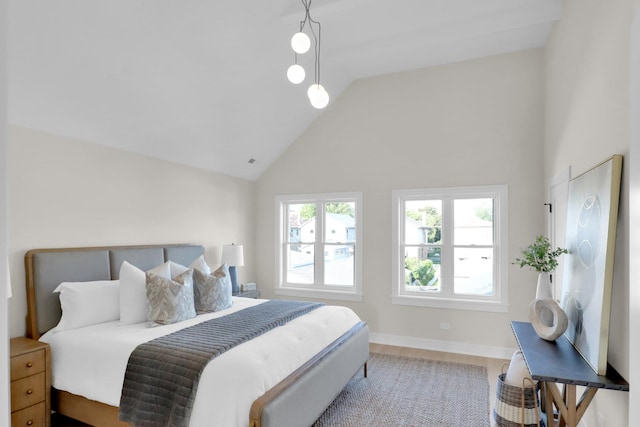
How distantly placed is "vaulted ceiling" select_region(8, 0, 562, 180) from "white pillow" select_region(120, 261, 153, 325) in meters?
1.38

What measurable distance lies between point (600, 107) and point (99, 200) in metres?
4.07

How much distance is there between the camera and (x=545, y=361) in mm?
2029

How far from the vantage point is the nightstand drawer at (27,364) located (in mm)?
2456

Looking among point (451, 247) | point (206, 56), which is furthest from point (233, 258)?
point (451, 247)

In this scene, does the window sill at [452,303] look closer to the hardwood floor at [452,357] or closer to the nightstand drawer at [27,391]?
the hardwood floor at [452,357]

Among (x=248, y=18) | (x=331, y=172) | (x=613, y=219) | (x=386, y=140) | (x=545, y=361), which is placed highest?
(x=248, y=18)

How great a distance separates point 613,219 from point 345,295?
362 centimetres

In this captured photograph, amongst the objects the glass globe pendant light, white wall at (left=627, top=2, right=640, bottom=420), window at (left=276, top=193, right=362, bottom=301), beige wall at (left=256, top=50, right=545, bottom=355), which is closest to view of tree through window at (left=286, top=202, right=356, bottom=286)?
window at (left=276, top=193, right=362, bottom=301)

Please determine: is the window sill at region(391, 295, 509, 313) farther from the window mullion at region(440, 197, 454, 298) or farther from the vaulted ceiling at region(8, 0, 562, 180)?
the vaulted ceiling at region(8, 0, 562, 180)

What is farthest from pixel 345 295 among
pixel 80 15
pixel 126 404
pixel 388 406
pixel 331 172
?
pixel 80 15

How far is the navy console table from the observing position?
1.76 meters

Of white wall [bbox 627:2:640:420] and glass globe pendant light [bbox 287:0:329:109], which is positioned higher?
glass globe pendant light [bbox 287:0:329:109]

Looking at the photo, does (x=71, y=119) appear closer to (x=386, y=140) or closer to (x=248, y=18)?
(x=248, y=18)

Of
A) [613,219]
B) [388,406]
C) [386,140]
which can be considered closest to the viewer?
[613,219]
